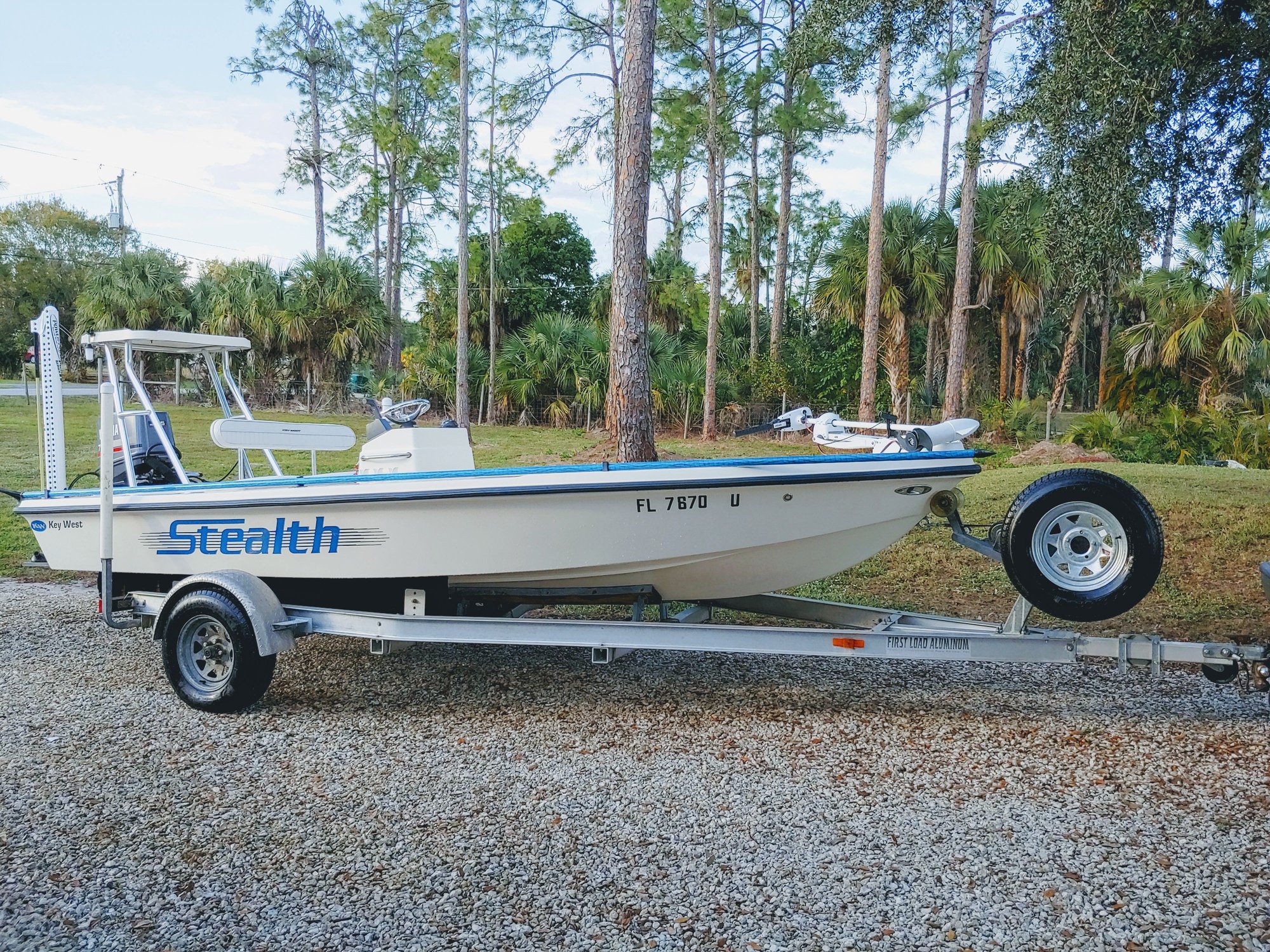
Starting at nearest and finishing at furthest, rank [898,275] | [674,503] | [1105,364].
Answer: [674,503] < [898,275] < [1105,364]

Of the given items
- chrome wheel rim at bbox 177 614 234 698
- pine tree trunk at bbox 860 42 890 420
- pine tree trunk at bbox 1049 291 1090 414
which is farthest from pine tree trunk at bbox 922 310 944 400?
chrome wheel rim at bbox 177 614 234 698

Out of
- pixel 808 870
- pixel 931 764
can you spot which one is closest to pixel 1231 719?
pixel 931 764

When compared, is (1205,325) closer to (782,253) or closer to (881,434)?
(782,253)

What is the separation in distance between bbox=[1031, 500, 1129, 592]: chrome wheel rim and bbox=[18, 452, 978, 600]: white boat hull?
46 cm

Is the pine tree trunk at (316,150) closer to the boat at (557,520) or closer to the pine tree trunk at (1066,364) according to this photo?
the pine tree trunk at (1066,364)

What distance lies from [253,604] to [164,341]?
2055mm

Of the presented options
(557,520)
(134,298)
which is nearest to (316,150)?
(134,298)

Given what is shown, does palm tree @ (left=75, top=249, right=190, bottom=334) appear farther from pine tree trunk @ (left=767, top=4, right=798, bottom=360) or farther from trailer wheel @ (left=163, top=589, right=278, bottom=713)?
trailer wheel @ (left=163, top=589, right=278, bottom=713)

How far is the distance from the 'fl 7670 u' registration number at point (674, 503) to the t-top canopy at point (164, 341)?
2847 mm

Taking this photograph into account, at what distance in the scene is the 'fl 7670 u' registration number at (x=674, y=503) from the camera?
4676mm

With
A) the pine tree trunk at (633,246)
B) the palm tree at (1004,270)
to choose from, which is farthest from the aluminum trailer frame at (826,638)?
the palm tree at (1004,270)

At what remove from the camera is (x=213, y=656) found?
5.00 meters

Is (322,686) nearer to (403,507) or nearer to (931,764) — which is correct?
(403,507)

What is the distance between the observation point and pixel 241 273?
27.1 meters
